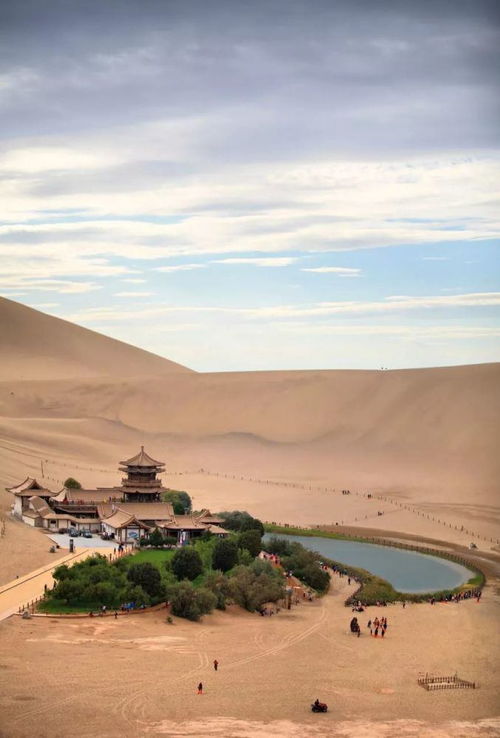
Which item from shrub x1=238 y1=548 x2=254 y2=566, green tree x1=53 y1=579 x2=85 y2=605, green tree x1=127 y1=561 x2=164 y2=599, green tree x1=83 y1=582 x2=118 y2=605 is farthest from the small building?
green tree x1=53 y1=579 x2=85 y2=605

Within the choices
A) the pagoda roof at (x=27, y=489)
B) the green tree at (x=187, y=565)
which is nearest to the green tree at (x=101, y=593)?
the green tree at (x=187, y=565)

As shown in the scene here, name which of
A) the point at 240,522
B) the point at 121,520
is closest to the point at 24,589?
the point at 121,520

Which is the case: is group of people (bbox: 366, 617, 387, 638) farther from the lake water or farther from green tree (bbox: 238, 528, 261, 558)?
green tree (bbox: 238, 528, 261, 558)

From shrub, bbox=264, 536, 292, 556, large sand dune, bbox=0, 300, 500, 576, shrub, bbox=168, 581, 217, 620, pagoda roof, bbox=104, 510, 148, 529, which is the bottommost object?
shrub, bbox=168, 581, 217, 620

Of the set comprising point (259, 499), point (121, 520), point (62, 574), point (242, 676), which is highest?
point (259, 499)

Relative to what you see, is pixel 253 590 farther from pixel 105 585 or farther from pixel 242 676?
pixel 242 676

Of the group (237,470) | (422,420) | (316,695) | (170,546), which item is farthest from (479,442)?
(316,695)

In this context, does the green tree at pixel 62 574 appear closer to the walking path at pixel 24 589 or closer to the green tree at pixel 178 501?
the walking path at pixel 24 589
